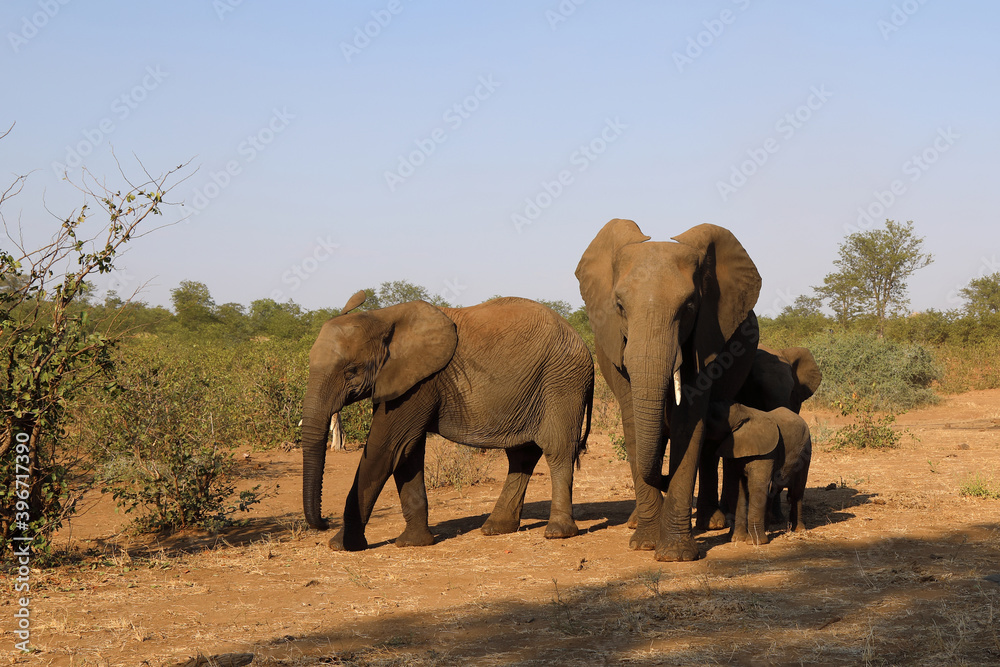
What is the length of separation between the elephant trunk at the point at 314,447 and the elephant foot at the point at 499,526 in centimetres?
183

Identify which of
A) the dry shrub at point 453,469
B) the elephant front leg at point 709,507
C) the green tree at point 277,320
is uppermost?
the green tree at point 277,320

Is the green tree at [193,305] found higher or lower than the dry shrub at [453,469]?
higher

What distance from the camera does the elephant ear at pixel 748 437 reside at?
766 cm

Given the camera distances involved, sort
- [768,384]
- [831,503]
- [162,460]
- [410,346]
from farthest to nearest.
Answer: [831,503]
[162,460]
[768,384]
[410,346]

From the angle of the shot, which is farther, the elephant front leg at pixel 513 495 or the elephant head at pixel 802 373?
the elephant head at pixel 802 373

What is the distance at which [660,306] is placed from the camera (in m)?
6.71

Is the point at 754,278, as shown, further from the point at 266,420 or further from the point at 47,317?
the point at 266,420

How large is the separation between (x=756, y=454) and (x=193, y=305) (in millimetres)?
34754

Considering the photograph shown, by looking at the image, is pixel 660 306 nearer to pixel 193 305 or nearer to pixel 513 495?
pixel 513 495

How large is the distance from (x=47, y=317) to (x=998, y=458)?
40.2 feet

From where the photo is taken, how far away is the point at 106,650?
5441 millimetres
